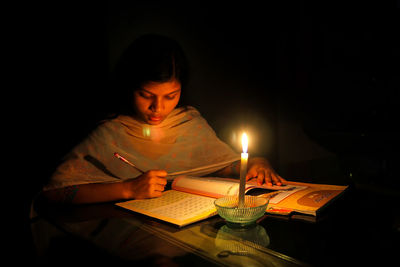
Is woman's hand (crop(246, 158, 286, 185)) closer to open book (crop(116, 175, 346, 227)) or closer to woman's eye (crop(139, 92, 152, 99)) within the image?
open book (crop(116, 175, 346, 227))

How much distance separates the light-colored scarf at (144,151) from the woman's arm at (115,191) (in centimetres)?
6

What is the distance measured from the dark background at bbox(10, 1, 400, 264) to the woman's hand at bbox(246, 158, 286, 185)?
0.21m

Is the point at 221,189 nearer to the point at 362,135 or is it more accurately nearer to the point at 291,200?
the point at 291,200

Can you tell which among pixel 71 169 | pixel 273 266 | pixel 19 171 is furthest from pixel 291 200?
pixel 19 171

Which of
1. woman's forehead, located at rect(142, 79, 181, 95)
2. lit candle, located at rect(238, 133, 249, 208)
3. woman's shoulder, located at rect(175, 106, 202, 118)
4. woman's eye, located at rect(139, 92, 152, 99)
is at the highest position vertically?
woman's forehead, located at rect(142, 79, 181, 95)

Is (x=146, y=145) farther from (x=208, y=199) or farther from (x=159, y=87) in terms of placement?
(x=208, y=199)

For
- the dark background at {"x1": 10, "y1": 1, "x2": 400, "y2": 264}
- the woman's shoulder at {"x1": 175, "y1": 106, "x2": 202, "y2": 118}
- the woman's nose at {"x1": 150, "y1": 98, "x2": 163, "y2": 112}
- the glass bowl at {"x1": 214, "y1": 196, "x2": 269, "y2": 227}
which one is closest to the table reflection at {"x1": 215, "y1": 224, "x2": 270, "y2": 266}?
the glass bowl at {"x1": 214, "y1": 196, "x2": 269, "y2": 227}

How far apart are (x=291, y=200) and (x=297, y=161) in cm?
151

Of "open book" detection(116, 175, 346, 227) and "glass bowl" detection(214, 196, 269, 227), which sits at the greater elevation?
"glass bowl" detection(214, 196, 269, 227)

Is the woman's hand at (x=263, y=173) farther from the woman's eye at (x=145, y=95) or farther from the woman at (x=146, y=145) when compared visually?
the woman's eye at (x=145, y=95)

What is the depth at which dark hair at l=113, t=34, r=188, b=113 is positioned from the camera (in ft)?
3.94

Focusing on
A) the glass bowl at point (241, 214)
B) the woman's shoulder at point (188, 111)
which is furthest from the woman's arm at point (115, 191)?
the woman's shoulder at point (188, 111)

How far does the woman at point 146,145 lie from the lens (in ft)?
3.06

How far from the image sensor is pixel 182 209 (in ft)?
2.58
